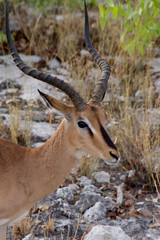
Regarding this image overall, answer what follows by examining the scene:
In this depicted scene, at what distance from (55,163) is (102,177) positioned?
2.22 meters

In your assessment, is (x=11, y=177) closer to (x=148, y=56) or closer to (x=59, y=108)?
(x=59, y=108)

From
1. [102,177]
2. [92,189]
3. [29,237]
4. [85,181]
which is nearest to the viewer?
[29,237]

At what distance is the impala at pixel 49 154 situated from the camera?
3828 millimetres

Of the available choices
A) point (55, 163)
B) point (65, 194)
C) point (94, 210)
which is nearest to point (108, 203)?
point (94, 210)

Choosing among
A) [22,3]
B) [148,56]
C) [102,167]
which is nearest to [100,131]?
[102,167]

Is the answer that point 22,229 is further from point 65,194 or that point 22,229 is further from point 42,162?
point 42,162

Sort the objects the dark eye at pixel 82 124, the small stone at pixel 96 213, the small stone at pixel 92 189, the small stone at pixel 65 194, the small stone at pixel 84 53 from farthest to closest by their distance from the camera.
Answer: the small stone at pixel 84 53
the small stone at pixel 92 189
the small stone at pixel 65 194
the small stone at pixel 96 213
the dark eye at pixel 82 124

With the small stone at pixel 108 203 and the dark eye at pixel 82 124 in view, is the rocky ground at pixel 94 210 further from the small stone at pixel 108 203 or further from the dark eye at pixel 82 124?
the dark eye at pixel 82 124

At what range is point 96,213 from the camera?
5133mm

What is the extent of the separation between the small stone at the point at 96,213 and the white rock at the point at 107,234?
0.60m

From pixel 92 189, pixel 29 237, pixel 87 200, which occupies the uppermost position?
pixel 92 189

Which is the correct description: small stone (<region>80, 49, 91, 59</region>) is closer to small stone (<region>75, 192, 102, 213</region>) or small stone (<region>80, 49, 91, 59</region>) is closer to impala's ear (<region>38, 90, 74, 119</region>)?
small stone (<region>75, 192, 102, 213</region>)

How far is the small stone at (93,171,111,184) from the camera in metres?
6.09

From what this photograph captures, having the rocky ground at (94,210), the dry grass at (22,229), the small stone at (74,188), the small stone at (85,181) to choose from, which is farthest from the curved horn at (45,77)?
the small stone at (85,181)
